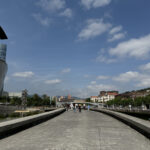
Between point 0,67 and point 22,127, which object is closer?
point 22,127

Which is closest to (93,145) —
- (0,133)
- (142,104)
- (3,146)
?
(3,146)

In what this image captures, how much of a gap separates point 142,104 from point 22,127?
9640cm

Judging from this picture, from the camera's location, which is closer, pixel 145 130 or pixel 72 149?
pixel 72 149

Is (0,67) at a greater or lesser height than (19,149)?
greater

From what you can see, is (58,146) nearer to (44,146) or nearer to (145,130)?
(44,146)

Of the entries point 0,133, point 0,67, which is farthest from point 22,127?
point 0,67

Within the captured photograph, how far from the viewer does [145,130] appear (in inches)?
315

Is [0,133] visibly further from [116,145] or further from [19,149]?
[116,145]

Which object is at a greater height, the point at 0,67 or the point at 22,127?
the point at 0,67

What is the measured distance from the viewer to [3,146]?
598 cm

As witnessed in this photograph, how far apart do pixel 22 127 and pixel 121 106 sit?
126 meters

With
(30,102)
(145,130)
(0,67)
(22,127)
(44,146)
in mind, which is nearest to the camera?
(44,146)

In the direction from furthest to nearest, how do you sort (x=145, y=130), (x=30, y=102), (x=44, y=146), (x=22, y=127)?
(x=30, y=102)
(x=22, y=127)
(x=145, y=130)
(x=44, y=146)

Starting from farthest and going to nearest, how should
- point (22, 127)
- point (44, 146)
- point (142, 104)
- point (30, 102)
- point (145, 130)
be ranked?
1. point (30, 102)
2. point (142, 104)
3. point (22, 127)
4. point (145, 130)
5. point (44, 146)
